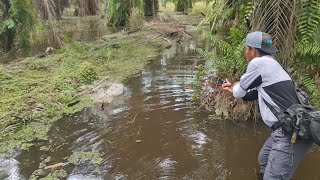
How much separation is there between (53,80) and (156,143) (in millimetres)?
3821

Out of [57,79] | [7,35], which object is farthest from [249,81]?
[7,35]

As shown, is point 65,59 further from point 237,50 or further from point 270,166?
point 270,166

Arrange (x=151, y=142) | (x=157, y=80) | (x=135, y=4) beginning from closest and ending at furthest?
1. (x=151, y=142)
2. (x=157, y=80)
3. (x=135, y=4)

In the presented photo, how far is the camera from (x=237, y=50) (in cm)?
605

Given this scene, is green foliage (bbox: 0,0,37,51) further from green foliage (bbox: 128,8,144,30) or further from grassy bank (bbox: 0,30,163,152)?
green foliage (bbox: 128,8,144,30)

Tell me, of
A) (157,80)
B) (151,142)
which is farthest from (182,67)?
(151,142)

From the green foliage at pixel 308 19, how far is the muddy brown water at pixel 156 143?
154 centimetres

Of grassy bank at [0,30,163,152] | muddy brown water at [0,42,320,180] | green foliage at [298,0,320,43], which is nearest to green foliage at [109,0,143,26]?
grassy bank at [0,30,163,152]

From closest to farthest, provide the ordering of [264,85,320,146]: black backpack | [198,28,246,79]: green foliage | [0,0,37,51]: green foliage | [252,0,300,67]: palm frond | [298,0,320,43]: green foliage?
1. [264,85,320,146]: black backpack
2. [298,0,320,43]: green foliage
3. [252,0,300,67]: palm frond
4. [198,28,246,79]: green foliage
5. [0,0,37,51]: green foliage

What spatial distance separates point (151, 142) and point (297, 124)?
2618 millimetres

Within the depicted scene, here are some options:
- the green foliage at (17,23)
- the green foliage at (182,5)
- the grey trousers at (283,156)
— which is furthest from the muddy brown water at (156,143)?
the green foliage at (182,5)

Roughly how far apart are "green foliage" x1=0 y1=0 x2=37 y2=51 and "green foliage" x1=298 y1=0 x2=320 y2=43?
29.7 ft

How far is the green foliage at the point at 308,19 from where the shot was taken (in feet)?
17.6

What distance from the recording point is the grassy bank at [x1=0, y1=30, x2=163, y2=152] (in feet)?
20.3
